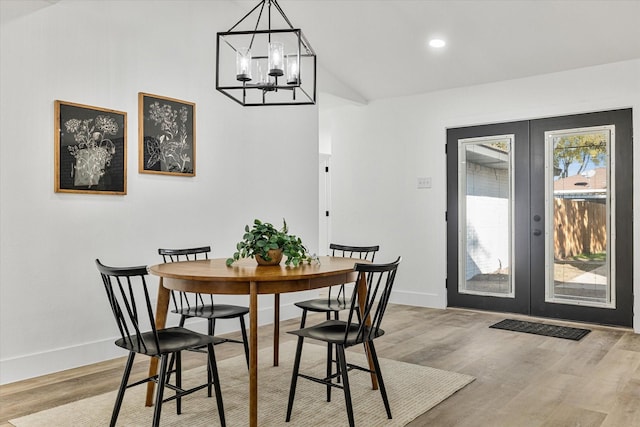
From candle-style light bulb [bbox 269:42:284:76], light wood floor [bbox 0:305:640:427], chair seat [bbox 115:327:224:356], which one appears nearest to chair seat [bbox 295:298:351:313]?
light wood floor [bbox 0:305:640:427]

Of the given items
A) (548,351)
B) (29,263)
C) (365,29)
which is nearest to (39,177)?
(29,263)

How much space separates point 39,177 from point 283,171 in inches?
91.9

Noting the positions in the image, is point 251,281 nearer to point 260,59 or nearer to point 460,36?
point 260,59

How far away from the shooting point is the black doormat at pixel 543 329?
4343 mm

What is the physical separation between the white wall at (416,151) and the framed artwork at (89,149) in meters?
3.22

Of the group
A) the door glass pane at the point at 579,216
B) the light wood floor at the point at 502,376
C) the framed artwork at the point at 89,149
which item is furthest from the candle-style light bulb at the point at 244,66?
the door glass pane at the point at 579,216

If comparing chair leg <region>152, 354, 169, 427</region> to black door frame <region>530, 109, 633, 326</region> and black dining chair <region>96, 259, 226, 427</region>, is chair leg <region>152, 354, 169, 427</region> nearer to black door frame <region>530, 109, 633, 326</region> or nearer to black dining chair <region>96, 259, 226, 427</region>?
black dining chair <region>96, 259, 226, 427</region>

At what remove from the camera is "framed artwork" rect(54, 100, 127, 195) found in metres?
3.43

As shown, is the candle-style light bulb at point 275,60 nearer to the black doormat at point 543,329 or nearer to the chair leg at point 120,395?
the chair leg at point 120,395

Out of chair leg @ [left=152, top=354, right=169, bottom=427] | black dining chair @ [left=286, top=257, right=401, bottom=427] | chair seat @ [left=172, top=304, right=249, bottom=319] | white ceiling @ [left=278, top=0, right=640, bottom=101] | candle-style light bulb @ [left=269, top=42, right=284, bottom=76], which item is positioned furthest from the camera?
white ceiling @ [left=278, top=0, right=640, bottom=101]

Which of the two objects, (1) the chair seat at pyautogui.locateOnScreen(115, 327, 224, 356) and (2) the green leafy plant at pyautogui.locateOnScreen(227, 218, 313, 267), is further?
(2) the green leafy plant at pyautogui.locateOnScreen(227, 218, 313, 267)

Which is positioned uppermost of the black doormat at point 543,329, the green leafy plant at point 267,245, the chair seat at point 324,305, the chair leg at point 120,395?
the green leafy plant at point 267,245

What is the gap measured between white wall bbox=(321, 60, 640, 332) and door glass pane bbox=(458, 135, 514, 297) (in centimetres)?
22

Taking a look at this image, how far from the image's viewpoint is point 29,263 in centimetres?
329
